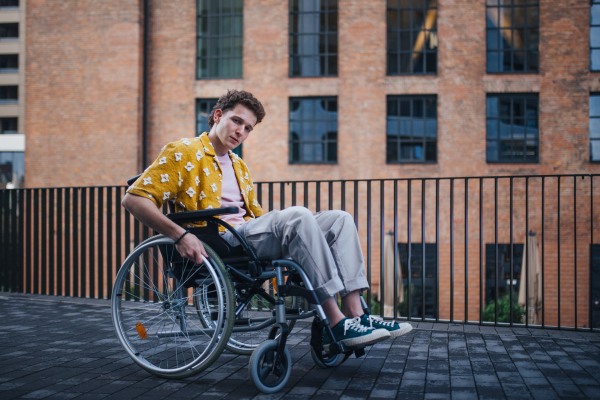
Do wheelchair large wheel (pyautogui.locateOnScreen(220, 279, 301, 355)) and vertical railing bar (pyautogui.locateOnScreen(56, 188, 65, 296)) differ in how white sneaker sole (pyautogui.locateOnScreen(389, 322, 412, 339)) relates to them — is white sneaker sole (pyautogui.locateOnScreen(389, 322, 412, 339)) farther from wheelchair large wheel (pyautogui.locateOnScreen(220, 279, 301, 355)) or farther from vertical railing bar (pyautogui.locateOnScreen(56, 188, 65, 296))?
vertical railing bar (pyautogui.locateOnScreen(56, 188, 65, 296))

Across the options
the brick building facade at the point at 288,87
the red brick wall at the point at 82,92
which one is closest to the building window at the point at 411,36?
the brick building facade at the point at 288,87

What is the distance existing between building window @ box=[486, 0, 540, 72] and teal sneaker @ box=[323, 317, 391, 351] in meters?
14.2

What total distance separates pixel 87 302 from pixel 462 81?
487 inches

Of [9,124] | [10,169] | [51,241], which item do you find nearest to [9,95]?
[9,124]

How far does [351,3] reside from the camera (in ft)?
49.3

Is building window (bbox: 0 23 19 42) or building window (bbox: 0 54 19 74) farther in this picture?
building window (bbox: 0 54 19 74)

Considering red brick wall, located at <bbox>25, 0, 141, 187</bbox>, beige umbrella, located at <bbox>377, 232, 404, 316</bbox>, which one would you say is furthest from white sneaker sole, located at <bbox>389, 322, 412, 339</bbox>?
red brick wall, located at <bbox>25, 0, 141, 187</bbox>

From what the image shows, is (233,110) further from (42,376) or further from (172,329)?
(42,376)

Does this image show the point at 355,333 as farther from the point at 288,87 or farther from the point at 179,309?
the point at 288,87

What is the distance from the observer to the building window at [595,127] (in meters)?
14.5

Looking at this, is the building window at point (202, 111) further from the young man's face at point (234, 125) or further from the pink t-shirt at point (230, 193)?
the young man's face at point (234, 125)

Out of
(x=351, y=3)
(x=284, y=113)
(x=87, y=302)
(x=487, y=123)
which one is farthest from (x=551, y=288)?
(x=87, y=302)

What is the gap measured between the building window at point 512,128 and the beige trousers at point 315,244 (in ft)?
43.0

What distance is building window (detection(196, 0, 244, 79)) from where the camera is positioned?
15.6 metres
